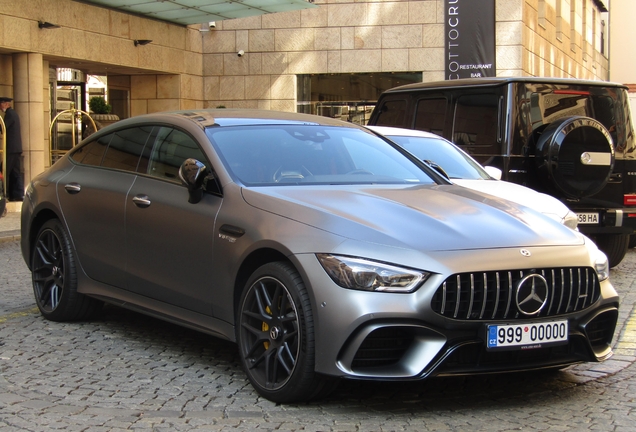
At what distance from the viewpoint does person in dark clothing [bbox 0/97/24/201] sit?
57.6 ft

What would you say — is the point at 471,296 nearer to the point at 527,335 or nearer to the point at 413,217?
the point at 527,335

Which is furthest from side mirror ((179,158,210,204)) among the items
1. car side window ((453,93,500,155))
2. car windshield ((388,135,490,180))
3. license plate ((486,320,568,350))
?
car side window ((453,93,500,155))

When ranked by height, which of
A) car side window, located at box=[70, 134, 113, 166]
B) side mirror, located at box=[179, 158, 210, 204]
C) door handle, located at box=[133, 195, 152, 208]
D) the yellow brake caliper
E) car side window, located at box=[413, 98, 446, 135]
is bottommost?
the yellow brake caliper

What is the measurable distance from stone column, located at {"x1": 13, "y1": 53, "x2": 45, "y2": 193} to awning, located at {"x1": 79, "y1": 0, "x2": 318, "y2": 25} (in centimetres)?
247

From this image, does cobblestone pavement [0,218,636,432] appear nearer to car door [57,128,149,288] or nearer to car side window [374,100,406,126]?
car door [57,128,149,288]

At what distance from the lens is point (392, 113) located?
11.7 m

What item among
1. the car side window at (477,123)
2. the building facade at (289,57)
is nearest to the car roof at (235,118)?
the car side window at (477,123)

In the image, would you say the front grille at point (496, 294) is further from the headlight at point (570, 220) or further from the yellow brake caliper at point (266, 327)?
the headlight at point (570, 220)

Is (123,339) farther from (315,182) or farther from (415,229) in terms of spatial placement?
(415,229)

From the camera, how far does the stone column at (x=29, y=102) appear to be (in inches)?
723

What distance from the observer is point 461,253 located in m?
4.55

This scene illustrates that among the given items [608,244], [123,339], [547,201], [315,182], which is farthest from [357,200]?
[608,244]

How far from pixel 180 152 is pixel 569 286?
2499 mm

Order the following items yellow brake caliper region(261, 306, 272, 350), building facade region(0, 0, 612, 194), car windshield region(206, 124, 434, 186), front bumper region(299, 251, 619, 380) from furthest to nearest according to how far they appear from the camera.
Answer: building facade region(0, 0, 612, 194) < car windshield region(206, 124, 434, 186) < yellow brake caliper region(261, 306, 272, 350) < front bumper region(299, 251, 619, 380)
